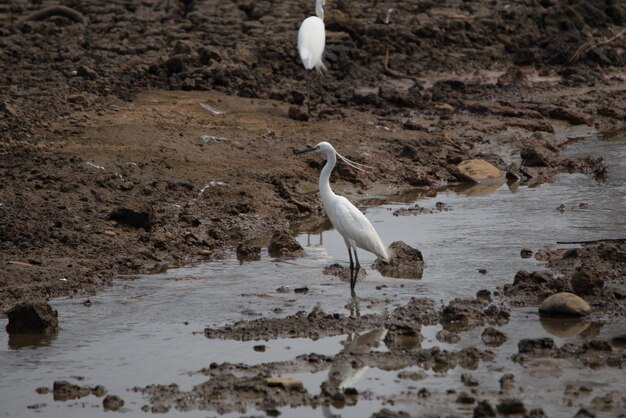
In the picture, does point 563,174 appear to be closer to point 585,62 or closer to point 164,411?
point 585,62

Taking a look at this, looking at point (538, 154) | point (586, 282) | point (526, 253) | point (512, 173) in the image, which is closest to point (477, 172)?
point (512, 173)

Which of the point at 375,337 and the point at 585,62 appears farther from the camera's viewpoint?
the point at 585,62

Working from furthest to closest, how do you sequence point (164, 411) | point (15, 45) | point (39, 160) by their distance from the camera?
1. point (15, 45)
2. point (39, 160)
3. point (164, 411)

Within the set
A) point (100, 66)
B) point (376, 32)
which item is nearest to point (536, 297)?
point (100, 66)

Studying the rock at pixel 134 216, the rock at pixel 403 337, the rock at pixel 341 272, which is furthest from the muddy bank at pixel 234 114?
the rock at pixel 403 337

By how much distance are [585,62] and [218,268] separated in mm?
12549

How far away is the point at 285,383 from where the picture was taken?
25.5 ft

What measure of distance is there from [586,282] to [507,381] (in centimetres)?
212

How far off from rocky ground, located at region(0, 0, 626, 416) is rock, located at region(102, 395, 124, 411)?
0.02m

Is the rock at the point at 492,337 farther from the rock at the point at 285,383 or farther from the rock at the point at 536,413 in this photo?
the rock at the point at 285,383

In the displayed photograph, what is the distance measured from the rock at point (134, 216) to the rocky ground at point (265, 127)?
0.03 m

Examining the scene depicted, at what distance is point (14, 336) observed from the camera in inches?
357

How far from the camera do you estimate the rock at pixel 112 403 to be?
24.9ft

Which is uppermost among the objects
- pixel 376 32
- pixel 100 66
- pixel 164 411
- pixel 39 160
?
pixel 376 32
